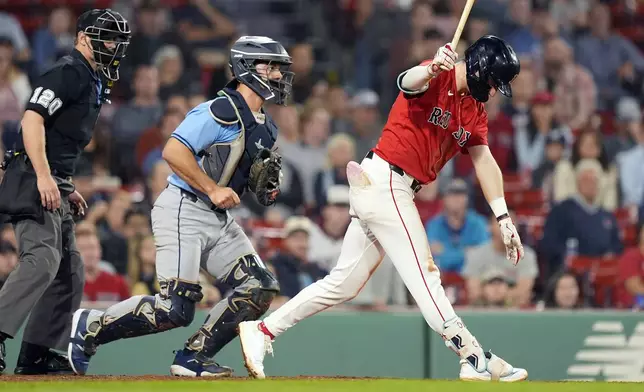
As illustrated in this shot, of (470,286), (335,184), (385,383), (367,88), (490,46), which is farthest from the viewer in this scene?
(367,88)

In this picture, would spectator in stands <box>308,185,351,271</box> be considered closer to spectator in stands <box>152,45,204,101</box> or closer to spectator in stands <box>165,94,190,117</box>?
spectator in stands <box>165,94,190,117</box>

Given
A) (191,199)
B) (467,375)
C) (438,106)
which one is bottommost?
(467,375)

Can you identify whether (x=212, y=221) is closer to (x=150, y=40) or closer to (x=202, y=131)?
(x=202, y=131)

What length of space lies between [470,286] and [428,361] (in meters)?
1.69

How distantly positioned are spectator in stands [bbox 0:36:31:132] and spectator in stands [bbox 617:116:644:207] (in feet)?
21.3

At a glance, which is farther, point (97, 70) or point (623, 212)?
point (623, 212)

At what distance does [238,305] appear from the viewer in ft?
A: 24.4

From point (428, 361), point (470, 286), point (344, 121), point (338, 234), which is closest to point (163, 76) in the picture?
point (344, 121)

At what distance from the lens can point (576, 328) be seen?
392 inches

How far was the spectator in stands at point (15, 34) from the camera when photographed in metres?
14.1

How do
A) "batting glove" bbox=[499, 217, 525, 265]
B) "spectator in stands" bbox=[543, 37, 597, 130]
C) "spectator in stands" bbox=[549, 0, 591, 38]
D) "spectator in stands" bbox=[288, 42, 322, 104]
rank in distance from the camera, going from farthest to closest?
"spectator in stands" bbox=[549, 0, 591, 38]
"spectator in stands" bbox=[543, 37, 597, 130]
"spectator in stands" bbox=[288, 42, 322, 104]
"batting glove" bbox=[499, 217, 525, 265]

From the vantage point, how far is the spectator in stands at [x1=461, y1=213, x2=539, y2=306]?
36.9ft

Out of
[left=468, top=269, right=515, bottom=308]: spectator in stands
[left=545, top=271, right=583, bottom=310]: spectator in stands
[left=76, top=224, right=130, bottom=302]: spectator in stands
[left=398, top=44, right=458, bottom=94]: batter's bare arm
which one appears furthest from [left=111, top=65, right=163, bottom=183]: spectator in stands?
[left=398, top=44, right=458, bottom=94]: batter's bare arm

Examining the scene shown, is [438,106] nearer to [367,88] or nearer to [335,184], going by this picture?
[335,184]
